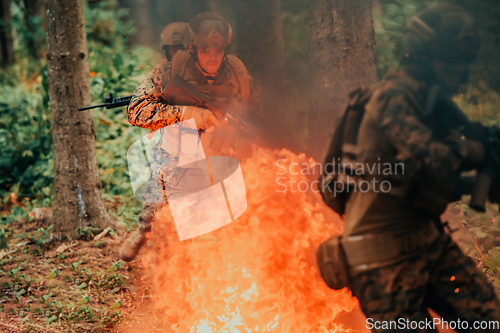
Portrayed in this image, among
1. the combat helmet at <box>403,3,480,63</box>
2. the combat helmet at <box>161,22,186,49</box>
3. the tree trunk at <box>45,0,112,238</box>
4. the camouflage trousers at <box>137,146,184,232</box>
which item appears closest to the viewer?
the combat helmet at <box>403,3,480,63</box>

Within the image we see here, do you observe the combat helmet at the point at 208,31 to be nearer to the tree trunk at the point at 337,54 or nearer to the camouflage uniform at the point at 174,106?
the camouflage uniform at the point at 174,106

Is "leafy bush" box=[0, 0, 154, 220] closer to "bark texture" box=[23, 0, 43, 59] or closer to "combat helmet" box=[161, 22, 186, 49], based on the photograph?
"combat helmet" box=[161, 22, 186, 49]

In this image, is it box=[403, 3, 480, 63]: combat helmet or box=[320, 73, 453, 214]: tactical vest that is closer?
box=[320, 73, 453, 214]: tactical vest

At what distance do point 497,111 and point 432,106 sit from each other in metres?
1.74

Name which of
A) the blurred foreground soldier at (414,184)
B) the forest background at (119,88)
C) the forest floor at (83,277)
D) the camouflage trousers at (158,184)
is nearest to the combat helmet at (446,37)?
the blurred foreground soldier at (414,184)

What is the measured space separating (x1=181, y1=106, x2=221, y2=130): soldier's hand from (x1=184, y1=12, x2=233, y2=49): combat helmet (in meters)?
0.56

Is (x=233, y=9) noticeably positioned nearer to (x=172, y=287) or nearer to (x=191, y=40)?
(x=191, y=40)

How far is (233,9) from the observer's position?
4164mm

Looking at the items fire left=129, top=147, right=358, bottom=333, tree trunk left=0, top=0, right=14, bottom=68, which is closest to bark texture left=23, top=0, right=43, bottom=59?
tree trunk left=0, top=0, right=14, bottom=68

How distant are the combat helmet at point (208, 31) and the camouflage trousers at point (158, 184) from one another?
1152mm

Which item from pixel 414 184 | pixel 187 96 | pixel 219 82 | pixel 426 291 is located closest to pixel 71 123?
pixel 187 96

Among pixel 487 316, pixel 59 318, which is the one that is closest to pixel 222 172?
pixel 59 318

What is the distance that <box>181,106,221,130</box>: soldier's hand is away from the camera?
348 centimetres

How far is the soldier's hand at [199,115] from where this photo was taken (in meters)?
3.48
